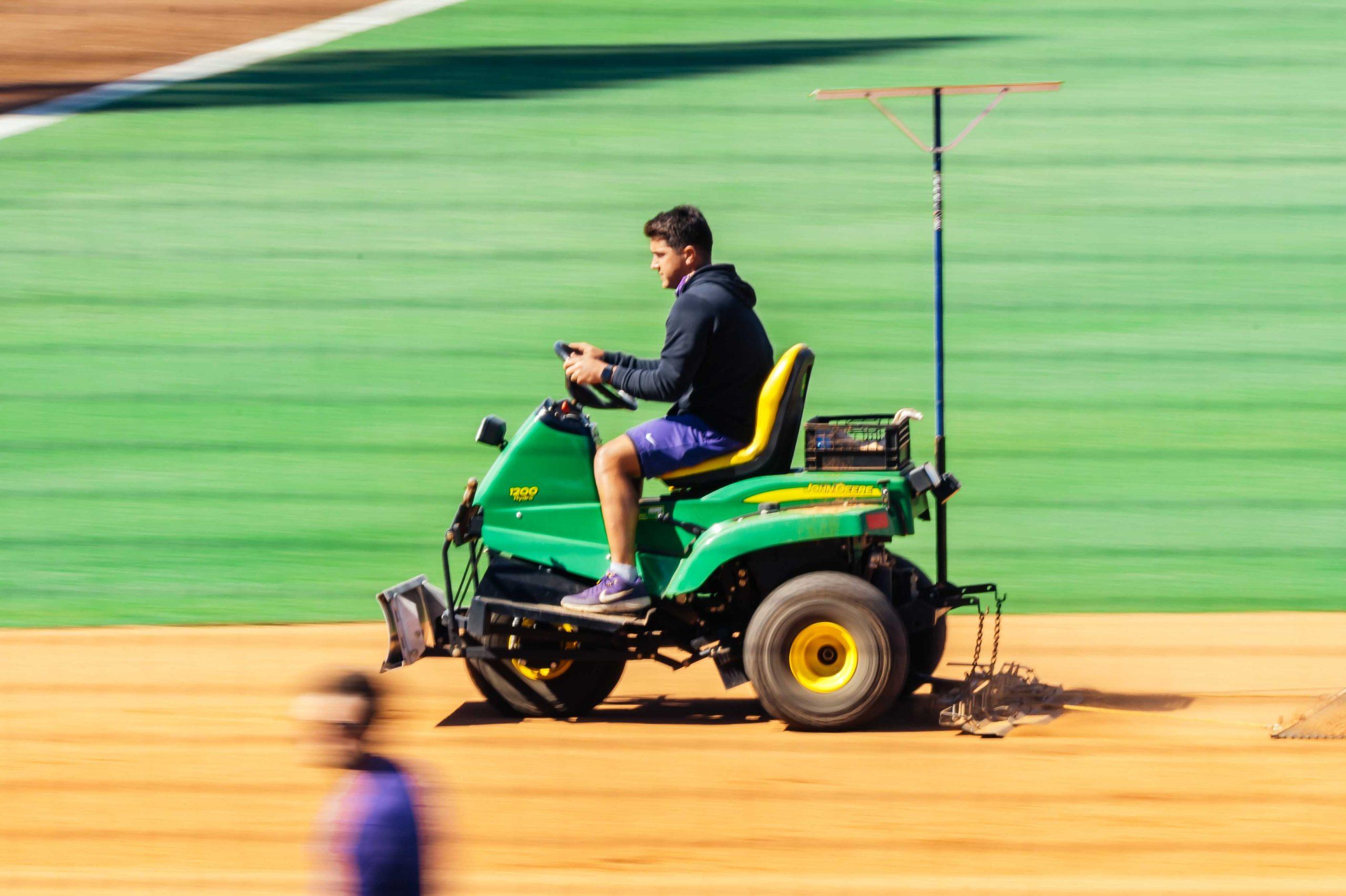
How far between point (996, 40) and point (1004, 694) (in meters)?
9.97

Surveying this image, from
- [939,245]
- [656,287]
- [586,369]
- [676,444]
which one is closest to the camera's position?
[586,369]

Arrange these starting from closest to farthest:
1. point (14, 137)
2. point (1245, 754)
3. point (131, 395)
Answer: point (1245, 754), point (131, 395), point (14, 137)

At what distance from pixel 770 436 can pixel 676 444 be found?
339mm

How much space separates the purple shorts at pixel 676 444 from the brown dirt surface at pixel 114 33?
10514 mm

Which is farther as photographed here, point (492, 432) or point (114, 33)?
point (114, 33)

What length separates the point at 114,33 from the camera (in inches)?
654

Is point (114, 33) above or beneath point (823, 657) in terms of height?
above

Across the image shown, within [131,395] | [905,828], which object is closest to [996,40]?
[131,395]

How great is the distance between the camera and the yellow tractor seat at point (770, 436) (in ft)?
19.5

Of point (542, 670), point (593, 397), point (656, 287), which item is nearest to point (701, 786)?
point (542, 670)

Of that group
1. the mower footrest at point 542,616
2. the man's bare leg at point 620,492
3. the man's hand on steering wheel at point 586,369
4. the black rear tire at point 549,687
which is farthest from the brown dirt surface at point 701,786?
the man's hand on steering wheel at point 586,369

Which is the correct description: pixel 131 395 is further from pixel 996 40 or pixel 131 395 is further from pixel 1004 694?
pixel 996 40

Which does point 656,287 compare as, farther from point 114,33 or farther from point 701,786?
point 114,33

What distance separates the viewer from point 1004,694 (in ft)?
20.4
